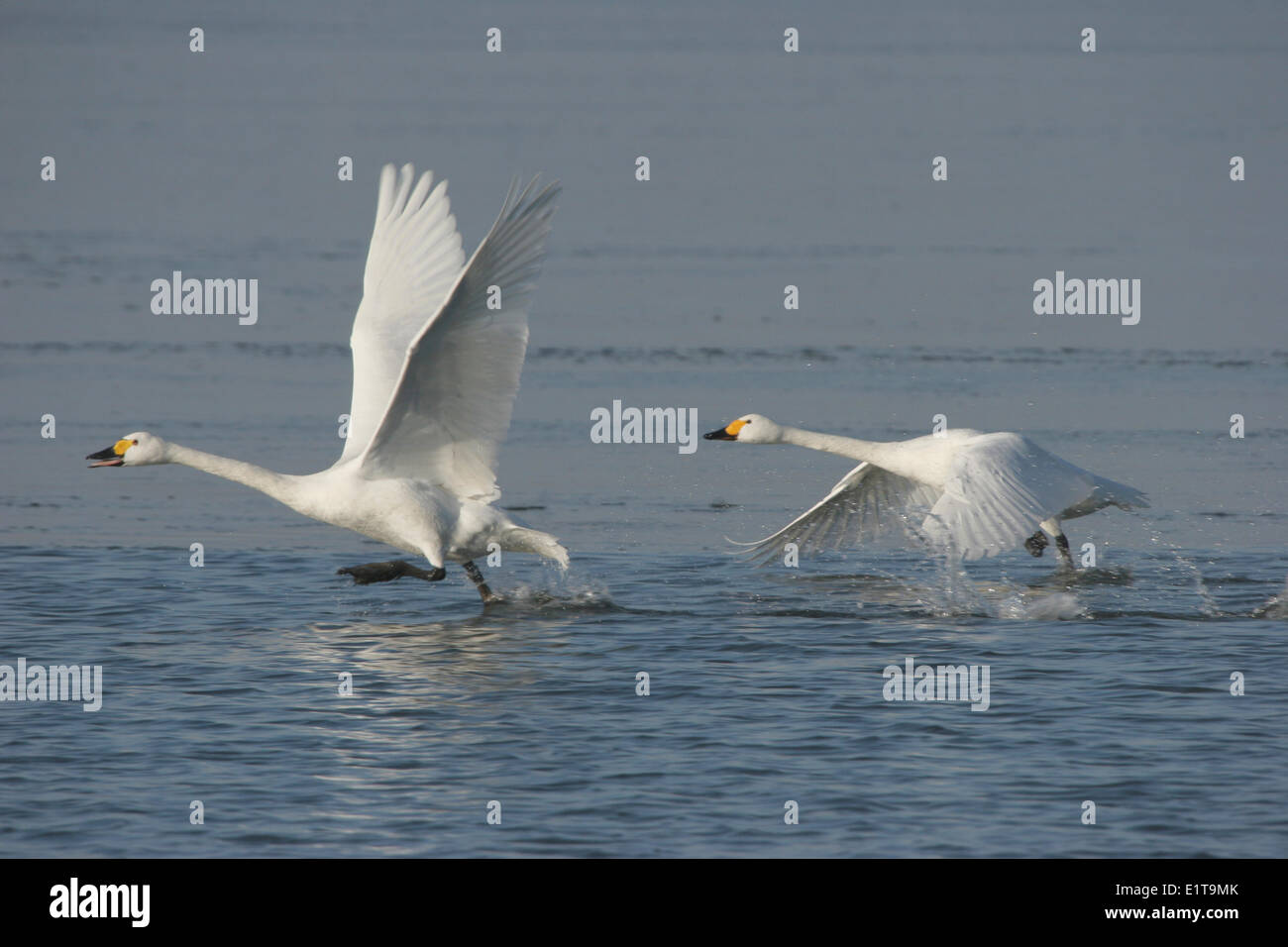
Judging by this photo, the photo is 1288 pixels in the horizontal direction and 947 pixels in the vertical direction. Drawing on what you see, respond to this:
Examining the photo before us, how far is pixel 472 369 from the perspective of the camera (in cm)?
1112

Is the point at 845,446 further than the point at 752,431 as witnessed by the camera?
No

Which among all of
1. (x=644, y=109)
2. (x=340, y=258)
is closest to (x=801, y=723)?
(x=340, y=258)

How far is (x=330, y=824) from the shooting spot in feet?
26.5

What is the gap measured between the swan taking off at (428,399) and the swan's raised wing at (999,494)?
2405 mm

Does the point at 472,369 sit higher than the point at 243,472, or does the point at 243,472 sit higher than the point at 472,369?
the point at 472,369

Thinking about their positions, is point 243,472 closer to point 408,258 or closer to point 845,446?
point 408,258

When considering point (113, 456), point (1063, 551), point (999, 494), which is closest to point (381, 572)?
point (113, 456)

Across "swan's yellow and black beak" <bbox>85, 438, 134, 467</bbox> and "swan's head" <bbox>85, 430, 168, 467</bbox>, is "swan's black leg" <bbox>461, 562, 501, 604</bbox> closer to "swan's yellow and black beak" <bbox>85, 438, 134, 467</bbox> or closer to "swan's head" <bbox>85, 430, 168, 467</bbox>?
"swan's head" <bbox>85, 430, 168, 467</bbox>

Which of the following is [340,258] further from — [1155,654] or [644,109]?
[1155,654]

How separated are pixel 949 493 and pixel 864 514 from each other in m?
2.59

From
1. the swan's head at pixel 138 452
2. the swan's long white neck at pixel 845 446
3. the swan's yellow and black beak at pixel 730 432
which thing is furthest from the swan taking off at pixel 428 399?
the swan's long white neck at pixel 845 446

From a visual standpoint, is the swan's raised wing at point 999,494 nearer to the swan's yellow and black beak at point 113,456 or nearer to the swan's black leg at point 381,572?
the swan's black leg at point 381,572

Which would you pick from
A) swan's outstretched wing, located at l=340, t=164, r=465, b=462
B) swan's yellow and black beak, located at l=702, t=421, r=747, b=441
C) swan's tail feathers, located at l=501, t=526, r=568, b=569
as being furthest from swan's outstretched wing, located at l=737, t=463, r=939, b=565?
swan's outstretched wing, located at l=340, t=164, r=465, b=462

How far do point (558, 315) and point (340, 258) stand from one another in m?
3.33
